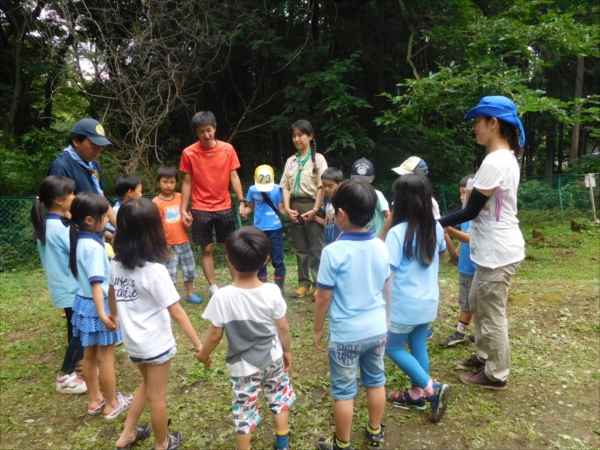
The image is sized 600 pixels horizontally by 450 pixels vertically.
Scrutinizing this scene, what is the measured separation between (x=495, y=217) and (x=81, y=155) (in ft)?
10.6

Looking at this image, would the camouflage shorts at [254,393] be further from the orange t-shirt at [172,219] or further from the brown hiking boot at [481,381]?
the orange t-shirt at [172,219]

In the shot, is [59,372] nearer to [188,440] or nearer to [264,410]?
[188,440]

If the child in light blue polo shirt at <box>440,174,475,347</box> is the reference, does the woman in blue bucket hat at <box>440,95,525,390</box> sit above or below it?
above

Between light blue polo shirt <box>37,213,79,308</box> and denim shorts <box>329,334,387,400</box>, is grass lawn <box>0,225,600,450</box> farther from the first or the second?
light blue polo shirt <box>37,213,79,308</box>

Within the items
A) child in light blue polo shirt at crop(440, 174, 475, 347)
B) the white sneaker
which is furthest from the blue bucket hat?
the white sneaker

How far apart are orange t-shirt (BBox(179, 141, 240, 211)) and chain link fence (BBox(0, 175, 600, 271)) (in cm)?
279

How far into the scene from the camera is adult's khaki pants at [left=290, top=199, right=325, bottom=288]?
4.54m

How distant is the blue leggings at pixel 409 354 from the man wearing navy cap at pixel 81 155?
232 centimetres

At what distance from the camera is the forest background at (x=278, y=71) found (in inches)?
324

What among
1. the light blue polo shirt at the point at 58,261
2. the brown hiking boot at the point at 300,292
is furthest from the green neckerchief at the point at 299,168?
the light blue polo shirt at the point at 58,261

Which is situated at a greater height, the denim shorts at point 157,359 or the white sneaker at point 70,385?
the denim shorts at point 157,359

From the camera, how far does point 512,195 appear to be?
9.03ft

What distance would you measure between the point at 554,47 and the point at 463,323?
765 centimetres

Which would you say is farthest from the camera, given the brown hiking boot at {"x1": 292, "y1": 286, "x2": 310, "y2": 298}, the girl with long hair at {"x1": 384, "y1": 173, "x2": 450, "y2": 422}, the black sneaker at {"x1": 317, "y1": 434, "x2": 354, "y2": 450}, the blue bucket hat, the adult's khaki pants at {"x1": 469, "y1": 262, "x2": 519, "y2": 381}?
the brown hiking boot at {"x1": 292, "y1": 286, "x2": 310, "y2": 298}
